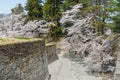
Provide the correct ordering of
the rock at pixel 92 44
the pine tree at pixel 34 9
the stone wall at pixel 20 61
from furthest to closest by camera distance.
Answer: the pine tree at pixel 34 9, the rock at pixel 92 44, the stone wall at pixel 20 61

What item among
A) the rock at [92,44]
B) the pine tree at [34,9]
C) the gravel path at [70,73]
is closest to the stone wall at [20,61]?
the gravel path at [70,73]

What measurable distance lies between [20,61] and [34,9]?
24.2 metres

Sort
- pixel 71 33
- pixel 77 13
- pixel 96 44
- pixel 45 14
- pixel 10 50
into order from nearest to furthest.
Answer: pixel 10 50 < pixel 96 44 < pixel 71 33 < pixel 77 13 < pixel 45 14

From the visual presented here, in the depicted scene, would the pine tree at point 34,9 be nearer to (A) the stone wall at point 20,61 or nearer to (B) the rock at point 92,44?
(B) the rock at point 92,44

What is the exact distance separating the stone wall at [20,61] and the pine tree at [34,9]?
20683 millimetres

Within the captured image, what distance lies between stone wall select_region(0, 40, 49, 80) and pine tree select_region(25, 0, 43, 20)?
20.7 m

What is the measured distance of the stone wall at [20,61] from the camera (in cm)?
756

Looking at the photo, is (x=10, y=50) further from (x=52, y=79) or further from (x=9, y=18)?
(x=9, y=18)

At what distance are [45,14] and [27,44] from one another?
72.3 ft

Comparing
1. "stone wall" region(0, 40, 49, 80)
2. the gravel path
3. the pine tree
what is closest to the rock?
the gravel path

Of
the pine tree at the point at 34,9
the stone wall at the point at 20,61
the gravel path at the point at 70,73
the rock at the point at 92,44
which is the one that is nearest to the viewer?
the stone wall at the point at 20,61

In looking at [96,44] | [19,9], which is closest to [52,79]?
[96,44]

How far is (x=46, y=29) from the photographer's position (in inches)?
1171

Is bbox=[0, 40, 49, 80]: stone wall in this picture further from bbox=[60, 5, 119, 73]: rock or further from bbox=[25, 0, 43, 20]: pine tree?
bbox=[25, 0, 43, 20]: pine tree
